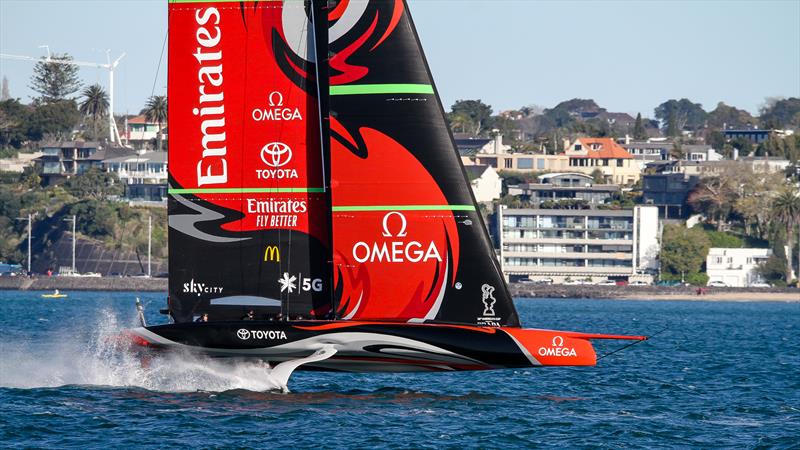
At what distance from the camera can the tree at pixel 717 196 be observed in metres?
131

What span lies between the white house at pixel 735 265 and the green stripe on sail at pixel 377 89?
103913mm

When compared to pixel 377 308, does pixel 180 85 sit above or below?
above

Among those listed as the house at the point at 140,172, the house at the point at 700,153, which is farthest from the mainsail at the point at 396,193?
the house at the point at 700,153

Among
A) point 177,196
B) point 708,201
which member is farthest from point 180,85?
point 708,201

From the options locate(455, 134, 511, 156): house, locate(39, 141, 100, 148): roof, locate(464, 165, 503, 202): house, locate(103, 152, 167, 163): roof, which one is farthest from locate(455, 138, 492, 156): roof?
locate(39, 141, 100, 148): roof

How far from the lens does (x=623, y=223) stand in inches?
4791

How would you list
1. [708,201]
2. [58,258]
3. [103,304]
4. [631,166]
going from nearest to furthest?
[103,304] → [58,258] → [708,201] → [631,166]

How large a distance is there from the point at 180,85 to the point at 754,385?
41.6 feet

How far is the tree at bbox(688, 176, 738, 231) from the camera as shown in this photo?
131125mm

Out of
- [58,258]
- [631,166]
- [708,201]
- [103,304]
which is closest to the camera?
[103,304]

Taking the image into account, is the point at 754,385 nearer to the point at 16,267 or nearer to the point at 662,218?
the point at 16,267

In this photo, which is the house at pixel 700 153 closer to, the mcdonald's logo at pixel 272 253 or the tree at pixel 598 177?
the tree at pixel 598 177

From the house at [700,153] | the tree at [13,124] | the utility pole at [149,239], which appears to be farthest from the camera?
the tree at [13,124]

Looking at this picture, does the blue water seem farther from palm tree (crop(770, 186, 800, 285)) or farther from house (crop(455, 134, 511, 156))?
house (crop(455, 134, 511, 156))
